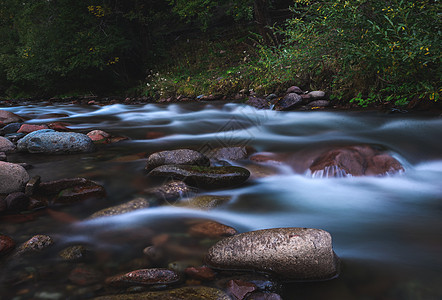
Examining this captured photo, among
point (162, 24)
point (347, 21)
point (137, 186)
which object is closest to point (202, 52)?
point (162, 24)

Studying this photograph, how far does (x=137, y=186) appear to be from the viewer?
3879mm

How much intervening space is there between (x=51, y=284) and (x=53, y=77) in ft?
57.1

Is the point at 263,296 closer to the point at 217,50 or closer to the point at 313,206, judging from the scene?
the point at 313,206

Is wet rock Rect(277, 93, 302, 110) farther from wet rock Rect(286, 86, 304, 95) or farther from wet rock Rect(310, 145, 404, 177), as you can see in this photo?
wet rock Rect(310, 145, 404, 177)

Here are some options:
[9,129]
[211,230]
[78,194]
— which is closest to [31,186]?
[78,194]

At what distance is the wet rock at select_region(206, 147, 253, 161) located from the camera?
15.9 feet

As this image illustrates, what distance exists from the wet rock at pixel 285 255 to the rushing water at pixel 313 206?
0.31 feet

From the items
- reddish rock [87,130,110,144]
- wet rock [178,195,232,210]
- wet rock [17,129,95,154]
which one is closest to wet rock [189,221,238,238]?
wet rock [178,195,232,210]

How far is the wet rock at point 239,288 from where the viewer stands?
1.99 meters

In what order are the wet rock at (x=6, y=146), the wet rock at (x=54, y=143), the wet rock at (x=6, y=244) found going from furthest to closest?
the wet rock at (x=6, y=146)
the wet rock at (x=54, y=143)
the wet rock at (x=6, y=244)

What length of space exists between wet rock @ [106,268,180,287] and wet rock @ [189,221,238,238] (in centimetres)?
67

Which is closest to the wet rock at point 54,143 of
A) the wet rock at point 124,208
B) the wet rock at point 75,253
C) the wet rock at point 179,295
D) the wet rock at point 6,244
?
the wet rock at point 124,208

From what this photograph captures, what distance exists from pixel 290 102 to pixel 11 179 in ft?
20.4

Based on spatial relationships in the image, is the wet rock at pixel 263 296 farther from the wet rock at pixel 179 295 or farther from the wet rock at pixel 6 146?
the wet rock at pixel 6 146
